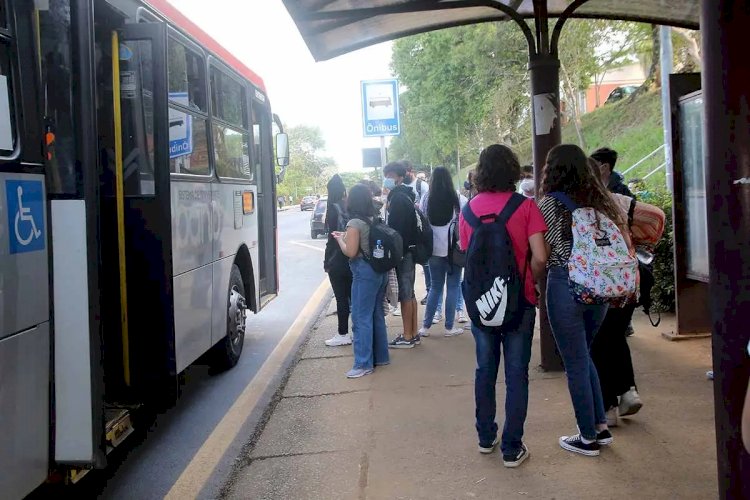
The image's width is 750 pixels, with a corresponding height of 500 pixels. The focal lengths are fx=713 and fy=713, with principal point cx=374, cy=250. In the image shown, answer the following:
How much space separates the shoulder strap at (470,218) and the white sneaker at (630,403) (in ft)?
5.28

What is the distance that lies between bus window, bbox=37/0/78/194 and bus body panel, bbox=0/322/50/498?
48 centimetres

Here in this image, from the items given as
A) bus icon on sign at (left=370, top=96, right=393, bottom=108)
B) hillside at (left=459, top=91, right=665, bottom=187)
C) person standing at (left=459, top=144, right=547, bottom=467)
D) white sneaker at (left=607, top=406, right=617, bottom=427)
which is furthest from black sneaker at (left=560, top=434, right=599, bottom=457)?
hillside at (left=459, top=91, right=665, bottom=187)

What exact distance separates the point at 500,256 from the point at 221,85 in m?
3.55

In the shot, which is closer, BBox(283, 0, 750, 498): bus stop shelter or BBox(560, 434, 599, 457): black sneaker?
BBox(283, 0, 750, 498): bus stop shelter

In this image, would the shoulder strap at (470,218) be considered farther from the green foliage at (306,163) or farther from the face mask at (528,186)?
the green foliage at (306,163)

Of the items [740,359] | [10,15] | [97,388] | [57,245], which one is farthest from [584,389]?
[10,15]

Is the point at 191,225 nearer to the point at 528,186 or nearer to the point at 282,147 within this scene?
the point at 282,147

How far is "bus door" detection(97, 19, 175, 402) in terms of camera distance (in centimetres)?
403

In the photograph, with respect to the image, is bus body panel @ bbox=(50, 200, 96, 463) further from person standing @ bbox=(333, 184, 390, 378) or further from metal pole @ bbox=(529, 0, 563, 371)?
metal pole @ bbox=(529, 0, 563, 371)

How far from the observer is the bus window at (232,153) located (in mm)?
6008

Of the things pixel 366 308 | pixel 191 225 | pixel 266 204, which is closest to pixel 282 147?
pixel 266 204

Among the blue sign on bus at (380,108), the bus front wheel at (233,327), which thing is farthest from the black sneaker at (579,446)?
the blue sign on bus at (380,108)

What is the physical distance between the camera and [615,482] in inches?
146

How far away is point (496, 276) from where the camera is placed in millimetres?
3758
